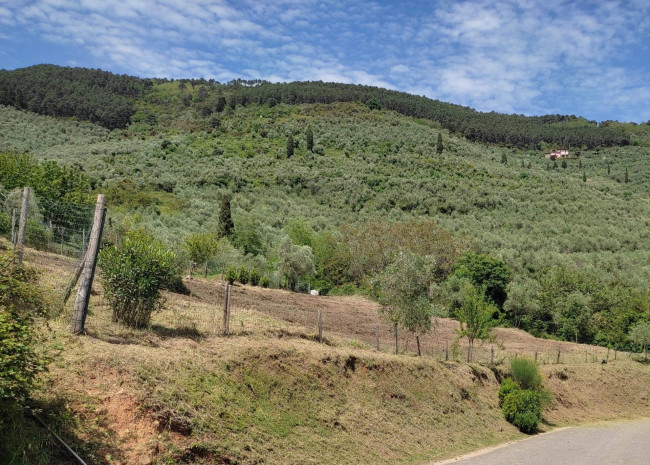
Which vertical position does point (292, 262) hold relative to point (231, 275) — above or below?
above

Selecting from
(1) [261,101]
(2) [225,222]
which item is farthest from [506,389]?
(1) [261,101]

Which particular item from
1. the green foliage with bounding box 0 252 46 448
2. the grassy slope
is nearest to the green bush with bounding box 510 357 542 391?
the grassy slope

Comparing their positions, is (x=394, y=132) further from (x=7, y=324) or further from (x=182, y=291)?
(x=7, y=324)

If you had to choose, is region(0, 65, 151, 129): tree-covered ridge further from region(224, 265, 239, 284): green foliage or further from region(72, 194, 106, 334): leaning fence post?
region(72, 194, 106, 334): leaning fence post

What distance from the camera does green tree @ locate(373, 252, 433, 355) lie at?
23.0 meters

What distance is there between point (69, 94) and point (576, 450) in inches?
5627

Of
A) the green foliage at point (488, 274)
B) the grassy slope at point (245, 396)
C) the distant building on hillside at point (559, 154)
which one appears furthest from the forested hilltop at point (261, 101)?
the grassy slope at point (245, 396)

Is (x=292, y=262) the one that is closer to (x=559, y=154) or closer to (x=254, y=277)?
(x=254, y=277)

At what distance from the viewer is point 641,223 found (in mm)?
70500

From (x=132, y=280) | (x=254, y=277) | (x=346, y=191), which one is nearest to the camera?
(x=132, y=280)

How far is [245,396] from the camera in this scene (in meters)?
12.4

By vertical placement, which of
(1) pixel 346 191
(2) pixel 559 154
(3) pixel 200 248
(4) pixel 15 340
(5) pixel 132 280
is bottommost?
(3) pixel 200 248

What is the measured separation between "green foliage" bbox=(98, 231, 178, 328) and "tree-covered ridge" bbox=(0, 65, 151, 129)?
414ft

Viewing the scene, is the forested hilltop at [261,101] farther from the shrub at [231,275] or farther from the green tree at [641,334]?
the green tree at [641,334]
